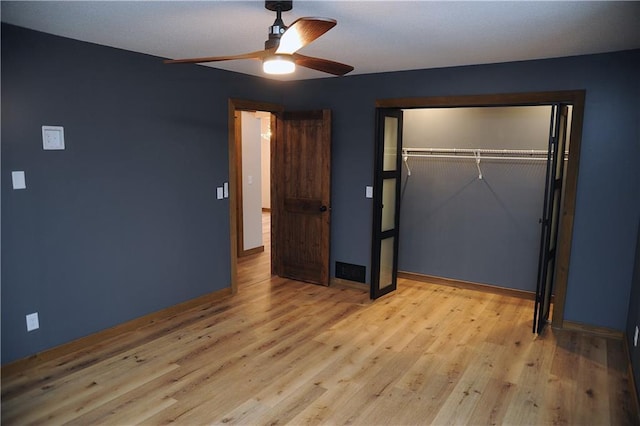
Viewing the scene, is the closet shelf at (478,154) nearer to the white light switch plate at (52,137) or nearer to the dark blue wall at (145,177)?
the dark blue wall at (145,177)

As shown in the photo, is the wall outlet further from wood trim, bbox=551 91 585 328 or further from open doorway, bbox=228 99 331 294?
wood trim, bbox=551 91 585 328

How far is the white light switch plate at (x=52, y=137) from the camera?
3115 millimetres

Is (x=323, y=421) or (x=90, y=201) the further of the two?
(x=90, y=201)

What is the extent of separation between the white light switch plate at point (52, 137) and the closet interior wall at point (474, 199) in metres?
3.62

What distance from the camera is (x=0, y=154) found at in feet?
9.46

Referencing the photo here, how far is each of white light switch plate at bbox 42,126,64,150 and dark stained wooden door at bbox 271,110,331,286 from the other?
8.10ft

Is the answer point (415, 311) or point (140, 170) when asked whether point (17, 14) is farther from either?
point (415, 311)

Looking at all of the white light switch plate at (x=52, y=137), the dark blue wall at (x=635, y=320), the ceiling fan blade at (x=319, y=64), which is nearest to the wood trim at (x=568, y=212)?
the dark blue wall at (x=635, y=320)

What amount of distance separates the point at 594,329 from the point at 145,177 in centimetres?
408

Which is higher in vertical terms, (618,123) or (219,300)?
(618,123)

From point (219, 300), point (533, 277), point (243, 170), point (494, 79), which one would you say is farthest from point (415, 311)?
point (243, 170)

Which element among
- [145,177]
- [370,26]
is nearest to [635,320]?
[370,26]

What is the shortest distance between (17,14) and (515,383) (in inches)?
155

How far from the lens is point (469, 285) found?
5.11 m
